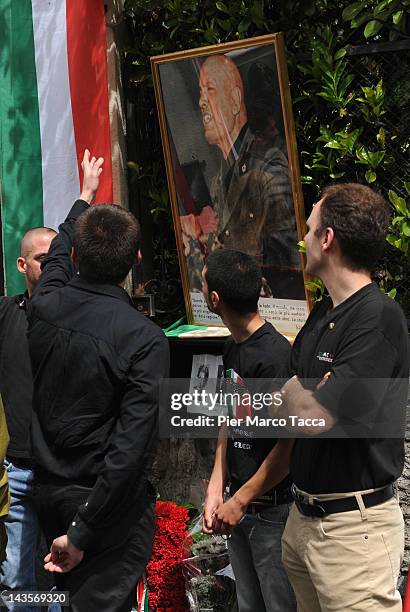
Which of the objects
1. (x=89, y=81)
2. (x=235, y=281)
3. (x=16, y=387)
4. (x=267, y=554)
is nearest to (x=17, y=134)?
(x=89, y=81)

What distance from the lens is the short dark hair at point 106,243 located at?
2.97 meters

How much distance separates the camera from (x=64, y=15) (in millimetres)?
4664

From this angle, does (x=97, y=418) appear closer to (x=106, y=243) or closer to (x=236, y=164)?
(x=106, y=243)

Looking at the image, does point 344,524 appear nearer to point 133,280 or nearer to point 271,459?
point 271,459

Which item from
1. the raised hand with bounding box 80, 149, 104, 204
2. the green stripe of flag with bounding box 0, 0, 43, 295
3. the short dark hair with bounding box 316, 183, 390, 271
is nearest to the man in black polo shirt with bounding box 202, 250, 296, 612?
the short dark hair with bounding box 316, 183, 390, 271

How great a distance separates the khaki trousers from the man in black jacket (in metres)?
0.72

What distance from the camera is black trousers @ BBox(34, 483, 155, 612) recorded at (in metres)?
2.96

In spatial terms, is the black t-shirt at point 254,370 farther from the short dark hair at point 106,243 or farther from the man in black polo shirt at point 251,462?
the short dark hair at point 106,243

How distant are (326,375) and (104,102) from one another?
284 cm

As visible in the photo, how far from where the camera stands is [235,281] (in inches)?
126

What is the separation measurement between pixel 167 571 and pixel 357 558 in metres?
1.97

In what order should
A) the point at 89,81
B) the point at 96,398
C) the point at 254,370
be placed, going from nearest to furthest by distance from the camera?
1. the point at 96,398
2. the point at 254,370
3. the point at 89,81

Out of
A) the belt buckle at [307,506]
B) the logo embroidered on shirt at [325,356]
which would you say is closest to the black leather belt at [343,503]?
the belt buckle at [307,506]

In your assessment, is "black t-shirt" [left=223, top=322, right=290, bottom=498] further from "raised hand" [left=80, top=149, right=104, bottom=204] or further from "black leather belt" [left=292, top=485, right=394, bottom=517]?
"raised hand" [left=80, top=149, right=104, bottom=204]
